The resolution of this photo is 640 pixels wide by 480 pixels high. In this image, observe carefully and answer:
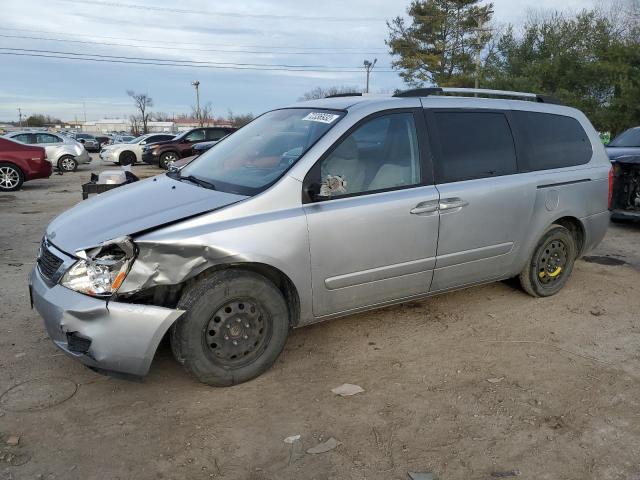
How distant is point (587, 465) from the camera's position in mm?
2600

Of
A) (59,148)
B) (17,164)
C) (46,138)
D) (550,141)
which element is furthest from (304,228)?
(46,138)

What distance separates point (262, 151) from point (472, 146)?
5.46 ft

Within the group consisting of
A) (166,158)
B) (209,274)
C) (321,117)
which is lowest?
(166,158)

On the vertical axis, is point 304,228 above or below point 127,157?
above

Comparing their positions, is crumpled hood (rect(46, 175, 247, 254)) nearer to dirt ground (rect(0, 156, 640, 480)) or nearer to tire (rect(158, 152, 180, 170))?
dirt ground (rect(0, 156, 640, 480))

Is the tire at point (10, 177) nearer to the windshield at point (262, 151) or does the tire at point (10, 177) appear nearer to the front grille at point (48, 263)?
the windshield at point (262, 151)

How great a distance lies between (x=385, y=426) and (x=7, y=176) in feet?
42.9

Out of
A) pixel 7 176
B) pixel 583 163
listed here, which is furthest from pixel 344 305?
pixel 7 176

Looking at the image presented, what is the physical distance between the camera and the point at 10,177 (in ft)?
42.3

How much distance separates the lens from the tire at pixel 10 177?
12805 mm

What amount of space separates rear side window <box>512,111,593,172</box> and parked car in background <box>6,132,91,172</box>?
18.5 meters

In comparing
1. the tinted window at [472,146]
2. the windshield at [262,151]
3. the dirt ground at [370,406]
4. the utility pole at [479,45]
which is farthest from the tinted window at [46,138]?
the utility pole at [479,45]

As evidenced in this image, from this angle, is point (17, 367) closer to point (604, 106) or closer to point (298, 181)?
point (298, 181)

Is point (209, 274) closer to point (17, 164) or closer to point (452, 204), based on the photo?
point (452, 204)
